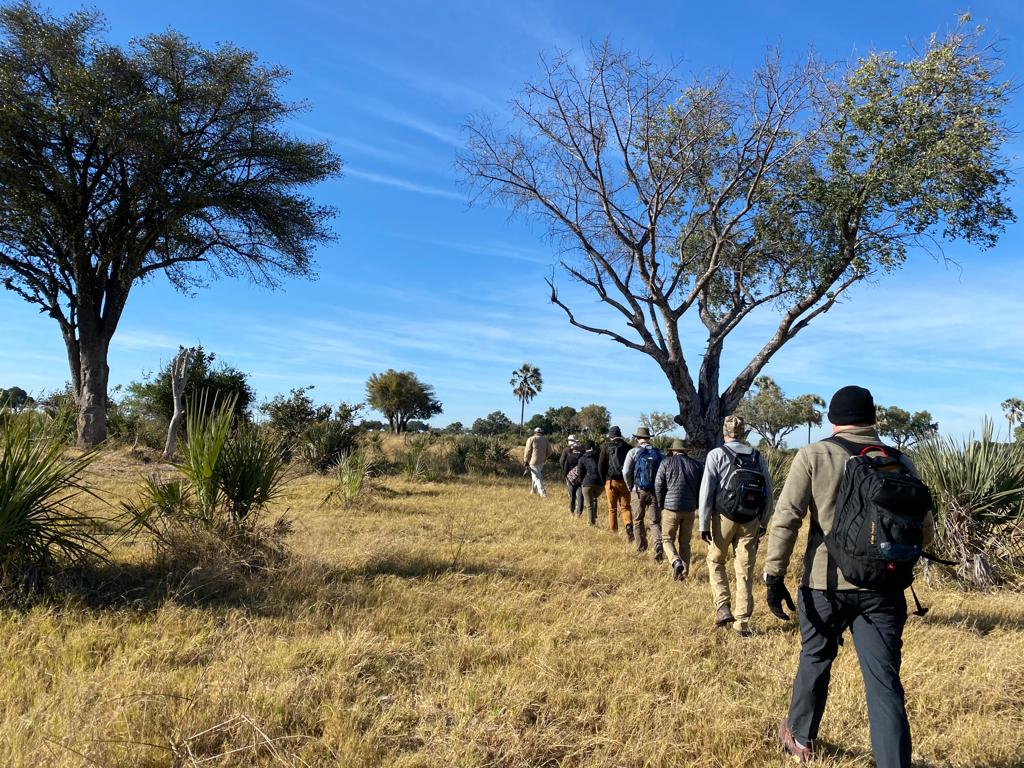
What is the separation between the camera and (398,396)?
55844 millimetres

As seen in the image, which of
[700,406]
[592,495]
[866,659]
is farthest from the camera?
[700,406]

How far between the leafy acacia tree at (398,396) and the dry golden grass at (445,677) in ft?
164

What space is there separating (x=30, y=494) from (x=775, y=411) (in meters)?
60.0

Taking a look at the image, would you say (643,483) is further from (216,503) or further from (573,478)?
(216,503)

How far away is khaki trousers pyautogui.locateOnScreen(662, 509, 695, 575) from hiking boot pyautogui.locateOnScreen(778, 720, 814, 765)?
379 centimetres

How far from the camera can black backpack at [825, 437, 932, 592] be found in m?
2.67

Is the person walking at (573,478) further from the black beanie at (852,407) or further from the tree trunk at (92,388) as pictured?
the tree trunk at (92,388)

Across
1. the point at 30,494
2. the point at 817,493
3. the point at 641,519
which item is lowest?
the point at 641,519

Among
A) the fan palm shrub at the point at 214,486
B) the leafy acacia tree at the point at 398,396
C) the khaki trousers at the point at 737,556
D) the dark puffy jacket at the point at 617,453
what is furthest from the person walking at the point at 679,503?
the leafy acacia tree at the point at 398,396

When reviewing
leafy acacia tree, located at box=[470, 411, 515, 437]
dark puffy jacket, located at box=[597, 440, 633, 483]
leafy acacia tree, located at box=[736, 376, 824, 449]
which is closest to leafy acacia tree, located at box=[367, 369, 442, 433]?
leafy acacia tree, located at box=[470, 411, 515, 437]

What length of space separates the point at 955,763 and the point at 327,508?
31.9ft

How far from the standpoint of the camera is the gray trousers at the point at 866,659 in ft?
8.73

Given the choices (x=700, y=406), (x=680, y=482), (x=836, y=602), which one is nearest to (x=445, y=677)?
(x=836, y=602)

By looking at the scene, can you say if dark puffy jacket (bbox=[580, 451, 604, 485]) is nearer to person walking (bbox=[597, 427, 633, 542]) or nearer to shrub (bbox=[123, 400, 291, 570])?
person walking (bbox=[597, 427, 633, 542])
